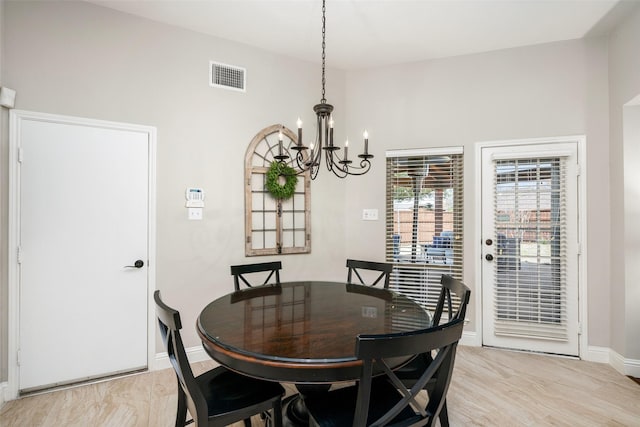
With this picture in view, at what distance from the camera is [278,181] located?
3396 millimetres

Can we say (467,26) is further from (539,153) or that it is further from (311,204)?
(311,204)

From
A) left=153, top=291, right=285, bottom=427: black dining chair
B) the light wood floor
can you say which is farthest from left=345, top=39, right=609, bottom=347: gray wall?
left=153, top=291, right=285, bottom=427: black dining chair

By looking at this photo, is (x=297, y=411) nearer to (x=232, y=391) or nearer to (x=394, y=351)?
(x=232, y=391)

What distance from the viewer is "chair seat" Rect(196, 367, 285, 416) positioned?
1.53 meters

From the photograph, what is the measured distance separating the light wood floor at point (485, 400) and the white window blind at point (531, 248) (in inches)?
17.4

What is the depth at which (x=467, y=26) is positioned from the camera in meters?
2.99

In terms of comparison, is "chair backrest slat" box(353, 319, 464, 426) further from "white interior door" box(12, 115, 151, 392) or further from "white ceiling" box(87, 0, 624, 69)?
"white ceiling" box(87, 0, 624, 69)

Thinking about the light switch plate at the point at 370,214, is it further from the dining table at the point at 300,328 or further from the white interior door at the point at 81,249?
the white interior door at the point at 81,249

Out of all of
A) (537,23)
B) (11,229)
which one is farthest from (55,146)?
(537,23)

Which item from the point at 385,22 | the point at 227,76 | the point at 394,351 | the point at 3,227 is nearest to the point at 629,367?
the point at 394,351

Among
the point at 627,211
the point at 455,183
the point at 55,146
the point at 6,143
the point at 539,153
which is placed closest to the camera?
the point at 6,143

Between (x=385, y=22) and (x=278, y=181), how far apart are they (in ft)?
5.76

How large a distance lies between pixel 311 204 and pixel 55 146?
7.53 ft

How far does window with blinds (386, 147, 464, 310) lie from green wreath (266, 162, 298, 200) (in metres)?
1.11
